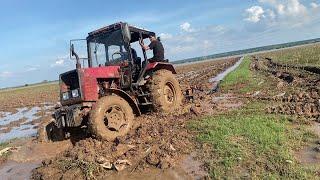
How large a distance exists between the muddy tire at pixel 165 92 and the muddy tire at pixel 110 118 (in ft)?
3.44

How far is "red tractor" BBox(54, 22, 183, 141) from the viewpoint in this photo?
8.95 m

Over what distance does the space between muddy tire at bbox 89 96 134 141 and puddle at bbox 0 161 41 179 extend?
56.5 inches

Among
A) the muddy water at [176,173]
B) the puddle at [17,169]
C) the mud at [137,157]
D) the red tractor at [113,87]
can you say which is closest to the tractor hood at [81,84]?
the red tractor at [113,87]

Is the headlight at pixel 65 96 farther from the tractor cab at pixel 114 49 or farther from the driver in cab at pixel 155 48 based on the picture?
the driver in cab at pixel 155 48

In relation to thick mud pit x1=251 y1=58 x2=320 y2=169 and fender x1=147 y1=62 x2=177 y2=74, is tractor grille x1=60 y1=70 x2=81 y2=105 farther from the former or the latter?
thick mud pit x1=251 y1=58 x2=320 y2=169

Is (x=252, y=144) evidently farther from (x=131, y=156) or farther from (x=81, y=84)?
(x=81, y=84)

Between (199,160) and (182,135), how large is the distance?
55.8 inches

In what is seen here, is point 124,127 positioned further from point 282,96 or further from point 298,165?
point 282,96

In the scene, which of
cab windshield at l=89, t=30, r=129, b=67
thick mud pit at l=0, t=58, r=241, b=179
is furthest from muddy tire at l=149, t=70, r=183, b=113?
cab windshield at l=89, t=30, r=129, b=67

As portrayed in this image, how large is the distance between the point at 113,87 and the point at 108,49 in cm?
109

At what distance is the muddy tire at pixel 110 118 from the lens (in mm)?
8648

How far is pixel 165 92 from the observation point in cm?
1110

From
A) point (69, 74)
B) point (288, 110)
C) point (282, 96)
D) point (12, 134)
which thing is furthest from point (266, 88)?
point (12, 134)

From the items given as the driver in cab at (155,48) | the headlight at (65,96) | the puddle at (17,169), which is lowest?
the puddle at (17,169)
